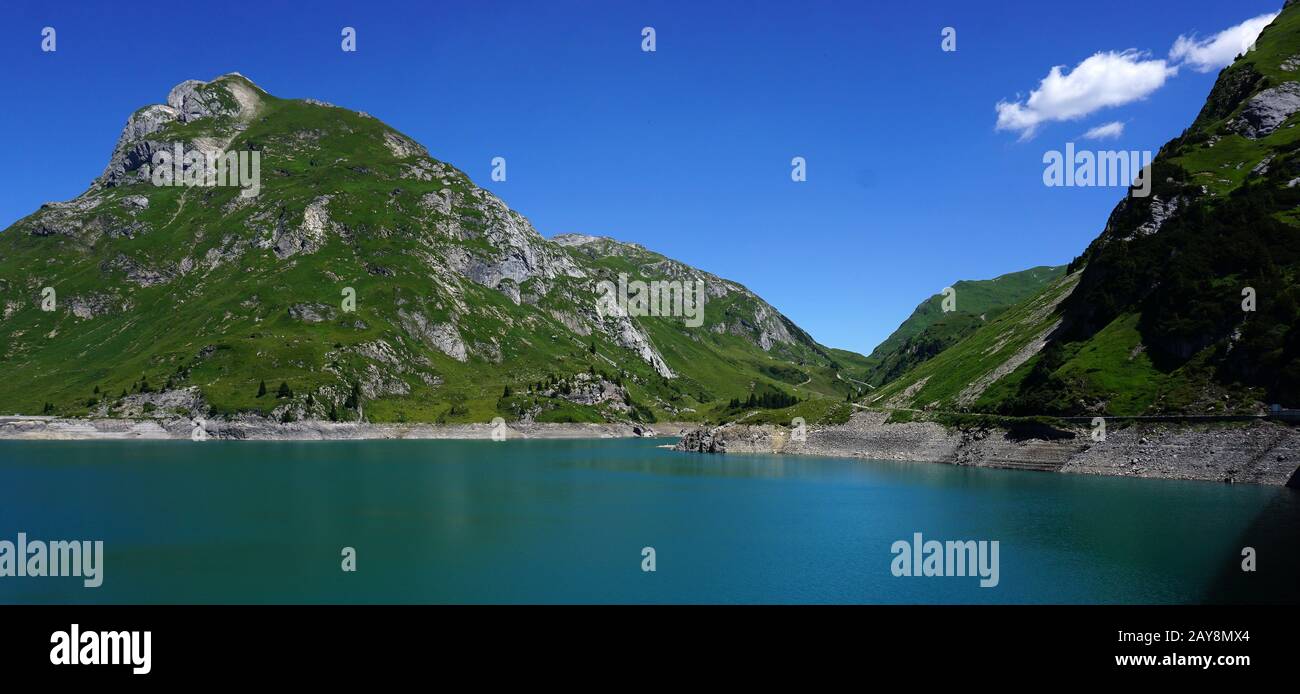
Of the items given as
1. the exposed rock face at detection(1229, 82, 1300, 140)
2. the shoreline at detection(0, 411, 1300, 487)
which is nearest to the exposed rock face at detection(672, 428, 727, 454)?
the shoreline at detection(0, 411, 1300, 487)

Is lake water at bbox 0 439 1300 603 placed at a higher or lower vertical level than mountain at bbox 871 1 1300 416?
lower

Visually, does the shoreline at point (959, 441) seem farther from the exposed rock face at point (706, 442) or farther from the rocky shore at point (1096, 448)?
the exposed rock face at point (706, 442)

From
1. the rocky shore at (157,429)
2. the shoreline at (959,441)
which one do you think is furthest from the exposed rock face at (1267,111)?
the rocky shore at (157,429)

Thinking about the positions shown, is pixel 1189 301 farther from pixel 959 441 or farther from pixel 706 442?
pixel 706 442

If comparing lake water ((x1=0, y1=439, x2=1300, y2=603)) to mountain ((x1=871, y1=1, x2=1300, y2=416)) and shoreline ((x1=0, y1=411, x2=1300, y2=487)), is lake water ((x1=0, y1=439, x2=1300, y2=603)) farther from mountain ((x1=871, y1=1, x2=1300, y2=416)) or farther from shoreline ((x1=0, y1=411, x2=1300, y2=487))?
mountain ((x1=871, y1=1, x2=1300, y2=416))

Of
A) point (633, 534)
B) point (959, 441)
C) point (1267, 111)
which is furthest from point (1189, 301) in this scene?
point (633, 534)

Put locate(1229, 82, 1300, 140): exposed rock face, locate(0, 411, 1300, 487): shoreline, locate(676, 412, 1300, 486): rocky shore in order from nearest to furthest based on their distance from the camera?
locate(676, 412, 1300, 486): rocky shore < locate(0, 411, 1300, 487): shoreline < locate(1229, 82, 1300, 140): exposed rock face
